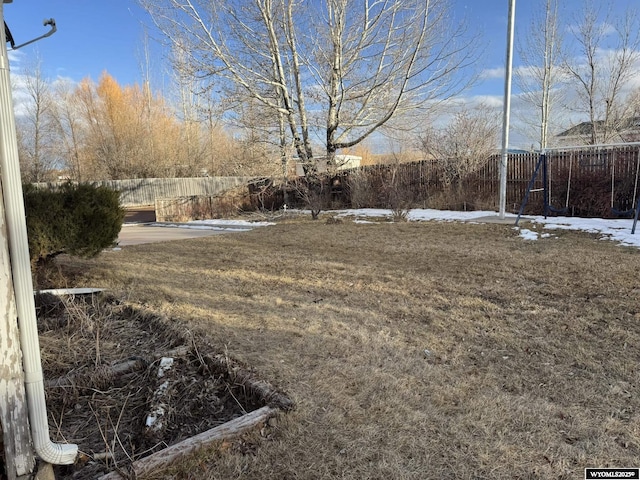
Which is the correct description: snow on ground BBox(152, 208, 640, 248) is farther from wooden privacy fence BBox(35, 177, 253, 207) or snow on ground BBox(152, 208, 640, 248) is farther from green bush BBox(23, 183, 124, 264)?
wooden privacy fence BBox(35, 177, 253, 207)

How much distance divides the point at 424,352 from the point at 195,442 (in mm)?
1686

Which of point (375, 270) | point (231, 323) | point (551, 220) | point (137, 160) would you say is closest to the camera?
point (231, 323)

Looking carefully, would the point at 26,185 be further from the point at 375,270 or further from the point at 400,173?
the point at 400,173

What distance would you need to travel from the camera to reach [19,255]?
4.74 ft

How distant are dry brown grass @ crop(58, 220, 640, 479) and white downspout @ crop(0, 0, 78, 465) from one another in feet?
2.07

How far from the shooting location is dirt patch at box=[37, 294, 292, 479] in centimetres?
203

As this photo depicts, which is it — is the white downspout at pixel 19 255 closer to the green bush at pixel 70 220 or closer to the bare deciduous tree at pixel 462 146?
the green bush at pixel 70 220

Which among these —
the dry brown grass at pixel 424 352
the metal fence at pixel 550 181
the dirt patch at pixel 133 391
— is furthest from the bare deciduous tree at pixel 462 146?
the dirt patch at pixel 133 391

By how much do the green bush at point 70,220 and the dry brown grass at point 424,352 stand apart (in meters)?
0.53

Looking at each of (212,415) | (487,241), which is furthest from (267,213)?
(212,415)

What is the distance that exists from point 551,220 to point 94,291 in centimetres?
967

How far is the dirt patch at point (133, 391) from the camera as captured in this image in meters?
2.03

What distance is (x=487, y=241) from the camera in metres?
7.32

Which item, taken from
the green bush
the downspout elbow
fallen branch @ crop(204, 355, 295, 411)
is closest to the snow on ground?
fallen branch @ crop(204, 355, 295, 411)
